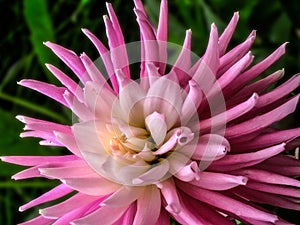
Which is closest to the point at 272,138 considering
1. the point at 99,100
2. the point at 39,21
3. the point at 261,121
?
the point at 261,121

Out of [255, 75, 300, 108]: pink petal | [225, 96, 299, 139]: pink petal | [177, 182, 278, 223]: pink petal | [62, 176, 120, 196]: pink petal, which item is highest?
[255, 75, 300, 108]: pink petal

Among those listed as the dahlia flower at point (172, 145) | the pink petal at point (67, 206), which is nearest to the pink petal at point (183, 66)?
the dahlia flower at point (172, 145)

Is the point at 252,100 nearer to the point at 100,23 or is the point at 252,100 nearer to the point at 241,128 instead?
the point at 241,128

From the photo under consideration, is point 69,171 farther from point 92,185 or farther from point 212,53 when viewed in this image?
point 212,53

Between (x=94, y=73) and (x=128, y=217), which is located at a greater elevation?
(x=94, y=73)

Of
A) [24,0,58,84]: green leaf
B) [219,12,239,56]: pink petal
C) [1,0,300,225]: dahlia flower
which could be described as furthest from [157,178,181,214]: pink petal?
[24,0,58,84]: green leaf

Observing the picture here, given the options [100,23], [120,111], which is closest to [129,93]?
[120,111]

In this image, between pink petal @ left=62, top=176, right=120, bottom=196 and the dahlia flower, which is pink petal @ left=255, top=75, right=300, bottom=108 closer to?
the dahlia flower

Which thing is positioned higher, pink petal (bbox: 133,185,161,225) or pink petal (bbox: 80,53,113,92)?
pink petal (bbox: 80,53,113,92)

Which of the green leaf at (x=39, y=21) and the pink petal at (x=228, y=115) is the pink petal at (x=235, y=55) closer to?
the pink petal at (x=228, y=115)
